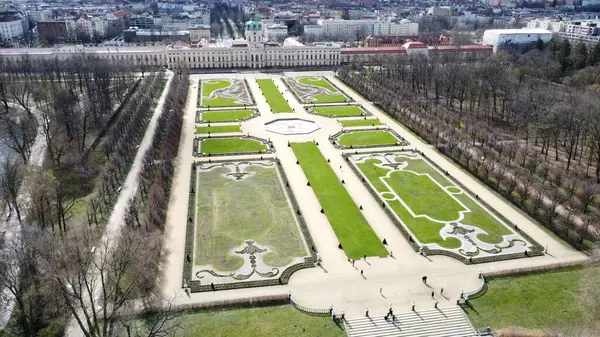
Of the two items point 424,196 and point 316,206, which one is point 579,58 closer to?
point 424,196

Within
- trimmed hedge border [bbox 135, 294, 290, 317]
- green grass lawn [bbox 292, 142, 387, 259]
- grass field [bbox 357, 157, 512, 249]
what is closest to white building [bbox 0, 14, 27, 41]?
green grass lawn [bbox 292, 142, 387, 259]

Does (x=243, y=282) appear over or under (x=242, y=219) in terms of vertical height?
under

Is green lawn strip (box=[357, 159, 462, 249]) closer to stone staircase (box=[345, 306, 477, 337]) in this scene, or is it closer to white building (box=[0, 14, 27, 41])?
stone staircase (box=[345, 306, 477, 337])

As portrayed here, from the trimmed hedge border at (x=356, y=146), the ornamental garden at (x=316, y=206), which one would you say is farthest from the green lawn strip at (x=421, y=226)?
the trimmed hedge border at (x=356, y=146)

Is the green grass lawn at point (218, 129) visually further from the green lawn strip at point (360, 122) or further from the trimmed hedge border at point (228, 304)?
the trimmed hedge border at point (228, 304)

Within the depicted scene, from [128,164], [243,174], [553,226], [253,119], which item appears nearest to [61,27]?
[253,119]

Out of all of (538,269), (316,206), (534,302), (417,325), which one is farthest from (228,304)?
(538,269)
